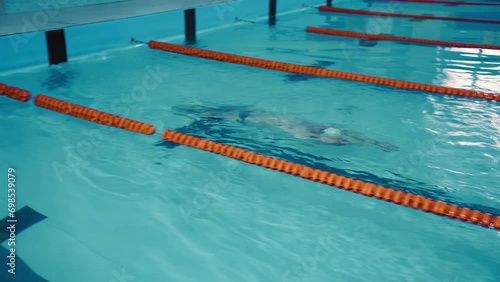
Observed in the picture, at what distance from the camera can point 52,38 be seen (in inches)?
214

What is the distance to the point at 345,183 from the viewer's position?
9.41 feet

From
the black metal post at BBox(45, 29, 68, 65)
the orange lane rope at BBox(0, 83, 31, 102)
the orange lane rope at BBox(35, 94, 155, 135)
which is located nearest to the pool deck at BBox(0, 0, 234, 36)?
the black metal post at BBox(45, 29, 68, 65)

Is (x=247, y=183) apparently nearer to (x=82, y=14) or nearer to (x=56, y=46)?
(x=56, y=46)

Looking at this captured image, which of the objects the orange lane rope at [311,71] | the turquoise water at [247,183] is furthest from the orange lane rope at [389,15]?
the orange lane rope at [311,71]

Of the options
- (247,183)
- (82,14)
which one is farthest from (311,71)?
(82,14)

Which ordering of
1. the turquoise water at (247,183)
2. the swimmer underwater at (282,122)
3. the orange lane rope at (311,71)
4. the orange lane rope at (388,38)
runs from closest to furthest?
the turquoise water at (247,183) < the swimmer underwater at (282,122) < the orange lane rope at (311,71) < the orange lane rope at (388,38)

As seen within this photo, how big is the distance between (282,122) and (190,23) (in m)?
4.00

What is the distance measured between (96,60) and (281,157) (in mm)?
3583

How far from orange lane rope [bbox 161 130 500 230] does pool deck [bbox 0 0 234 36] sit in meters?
2.97

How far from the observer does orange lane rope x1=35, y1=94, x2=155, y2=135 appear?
3.71 m

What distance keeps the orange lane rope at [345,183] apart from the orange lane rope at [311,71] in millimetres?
2350

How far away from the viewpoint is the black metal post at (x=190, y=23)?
7.25 m

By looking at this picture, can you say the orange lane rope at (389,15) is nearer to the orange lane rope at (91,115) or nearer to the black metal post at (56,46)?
the black metal post at (56,46)

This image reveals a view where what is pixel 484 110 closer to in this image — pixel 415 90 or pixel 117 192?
pixel 415 90
